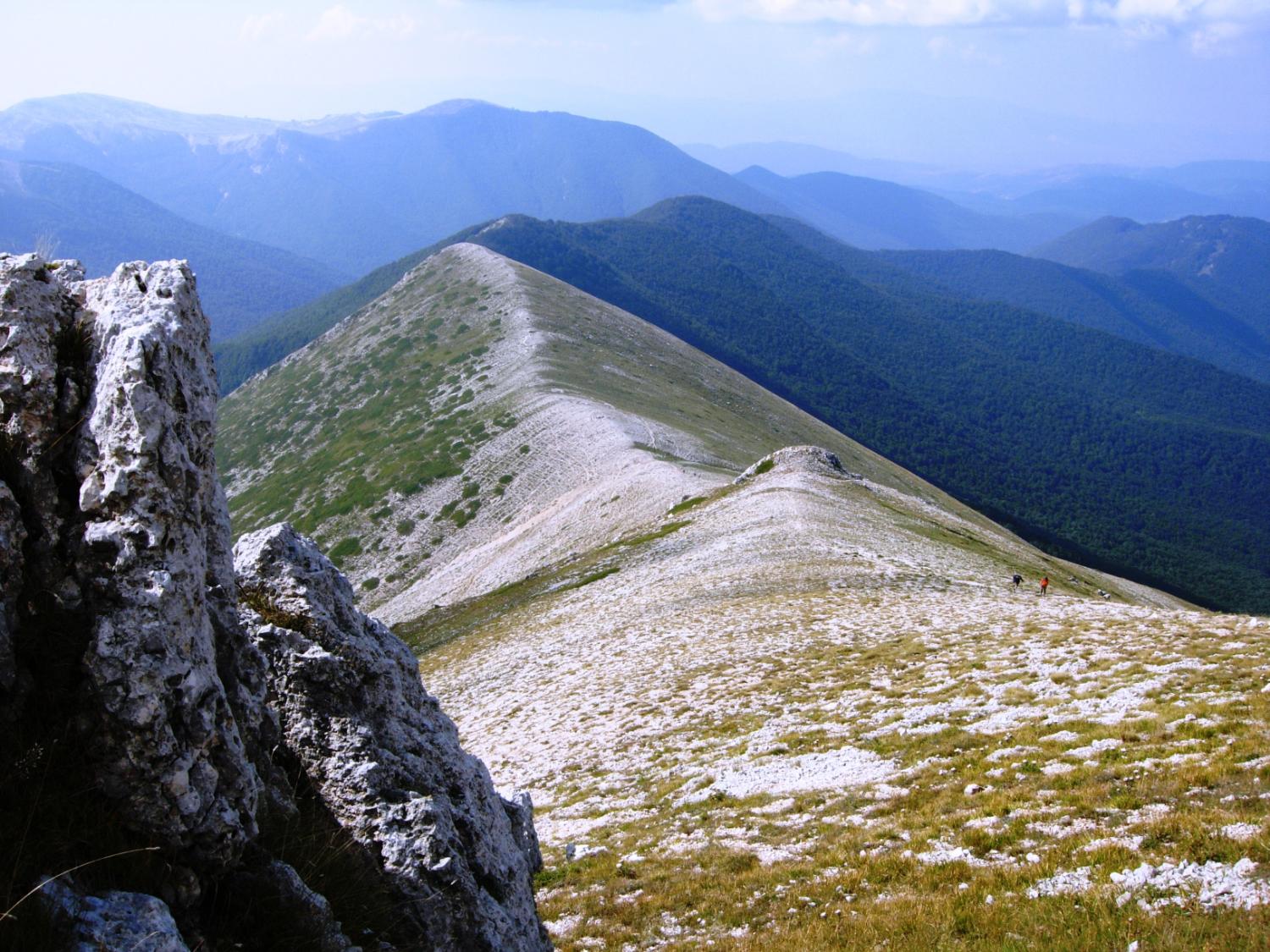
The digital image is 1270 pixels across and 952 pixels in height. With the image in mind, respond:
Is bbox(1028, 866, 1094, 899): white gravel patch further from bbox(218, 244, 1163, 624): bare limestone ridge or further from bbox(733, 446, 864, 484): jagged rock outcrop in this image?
bbox(733, 446, 864, 484): jagged rock outcrop

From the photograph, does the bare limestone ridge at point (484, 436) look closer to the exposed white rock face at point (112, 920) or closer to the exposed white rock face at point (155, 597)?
the exposed white rock face at point (155, 597)

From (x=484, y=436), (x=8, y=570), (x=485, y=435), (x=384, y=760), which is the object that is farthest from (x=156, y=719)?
(x=485, y=435)

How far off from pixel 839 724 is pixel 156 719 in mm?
17796

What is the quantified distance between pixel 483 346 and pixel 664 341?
4315 cm

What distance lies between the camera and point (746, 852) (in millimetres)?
14609

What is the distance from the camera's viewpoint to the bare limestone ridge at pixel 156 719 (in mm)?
6973

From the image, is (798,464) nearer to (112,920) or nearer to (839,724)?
(839,724)

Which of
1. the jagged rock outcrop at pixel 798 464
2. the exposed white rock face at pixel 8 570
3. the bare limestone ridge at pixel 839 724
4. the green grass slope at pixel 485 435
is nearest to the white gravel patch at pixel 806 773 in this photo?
the bare limestone ridge at pixel 839 724

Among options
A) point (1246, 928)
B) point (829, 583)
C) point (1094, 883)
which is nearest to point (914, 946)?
point (1094, 883)

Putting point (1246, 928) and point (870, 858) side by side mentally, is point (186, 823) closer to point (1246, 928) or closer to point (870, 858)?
point (870, 858)

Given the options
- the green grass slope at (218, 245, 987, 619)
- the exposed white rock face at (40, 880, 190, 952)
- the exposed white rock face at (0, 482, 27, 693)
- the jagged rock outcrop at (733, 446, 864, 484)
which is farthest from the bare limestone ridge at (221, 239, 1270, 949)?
the exposed white rock face at (0, 482, 27, 693)

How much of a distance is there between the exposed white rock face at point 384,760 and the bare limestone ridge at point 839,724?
2.92 m

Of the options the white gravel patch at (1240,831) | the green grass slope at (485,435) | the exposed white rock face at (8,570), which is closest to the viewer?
the exposed white rock face at (8,570)

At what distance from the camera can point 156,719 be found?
7.25 m
